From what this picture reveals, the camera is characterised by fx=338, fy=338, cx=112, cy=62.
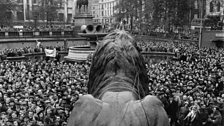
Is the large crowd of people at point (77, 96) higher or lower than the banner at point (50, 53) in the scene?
lower

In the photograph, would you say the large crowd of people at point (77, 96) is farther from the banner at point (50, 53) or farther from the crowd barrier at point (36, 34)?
the crowd barrier at point (36, 34)

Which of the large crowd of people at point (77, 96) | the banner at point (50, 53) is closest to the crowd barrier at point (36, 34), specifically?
→ the banner at point (50, 53)

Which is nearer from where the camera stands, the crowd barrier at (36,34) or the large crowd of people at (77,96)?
the large crowd of people at (77,96)

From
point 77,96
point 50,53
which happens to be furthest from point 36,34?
point 77,96

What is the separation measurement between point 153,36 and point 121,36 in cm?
5426

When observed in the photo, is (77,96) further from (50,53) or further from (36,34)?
(36,34)

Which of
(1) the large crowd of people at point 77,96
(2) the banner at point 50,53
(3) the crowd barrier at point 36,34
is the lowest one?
(1) the large crowd of people at point 77,96

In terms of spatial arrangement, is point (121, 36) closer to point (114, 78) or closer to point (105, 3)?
point (114, 78)

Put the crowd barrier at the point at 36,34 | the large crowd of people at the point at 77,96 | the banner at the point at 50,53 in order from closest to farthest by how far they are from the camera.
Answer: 1. the large crowd of people at the point at 77,96
2. the banner at the point at 50,53
3. the crowd barrier at the point at 36,34

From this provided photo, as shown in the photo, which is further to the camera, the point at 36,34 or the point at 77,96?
the point at 36,34

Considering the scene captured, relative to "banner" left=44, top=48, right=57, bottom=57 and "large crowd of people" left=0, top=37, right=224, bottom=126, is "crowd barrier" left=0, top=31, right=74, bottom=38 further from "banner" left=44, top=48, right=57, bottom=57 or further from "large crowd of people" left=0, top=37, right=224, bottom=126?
"large crowd of people" left=0, top=37, right=224, bottom=126

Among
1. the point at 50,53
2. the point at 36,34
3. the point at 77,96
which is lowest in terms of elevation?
the point at 77,96

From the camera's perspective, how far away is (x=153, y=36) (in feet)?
187

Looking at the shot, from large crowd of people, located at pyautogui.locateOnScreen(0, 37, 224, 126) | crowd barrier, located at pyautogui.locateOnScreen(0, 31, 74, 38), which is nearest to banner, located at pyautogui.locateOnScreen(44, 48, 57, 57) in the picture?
large crowd of people, located at pyautogui.locateOnScreen(0, 37, 224, 126)
